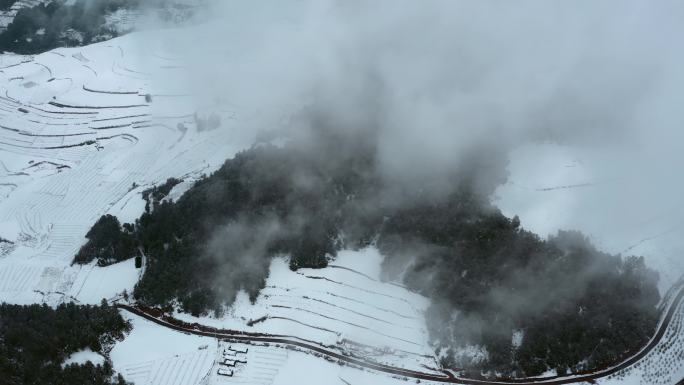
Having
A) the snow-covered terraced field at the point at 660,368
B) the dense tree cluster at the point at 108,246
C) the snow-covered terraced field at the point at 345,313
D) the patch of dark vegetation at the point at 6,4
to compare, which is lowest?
the snow-covered terraced field at the point at 660,368

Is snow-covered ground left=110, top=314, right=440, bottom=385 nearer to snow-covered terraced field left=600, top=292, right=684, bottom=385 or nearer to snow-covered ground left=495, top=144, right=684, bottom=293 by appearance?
snow-covered terraced field left=600, top=292, right=684, bottom=385

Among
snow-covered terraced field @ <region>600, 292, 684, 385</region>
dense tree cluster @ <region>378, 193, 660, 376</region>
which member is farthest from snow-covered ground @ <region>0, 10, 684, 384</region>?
dense tree cluster @ <region>378, 193, 660, 376</region>

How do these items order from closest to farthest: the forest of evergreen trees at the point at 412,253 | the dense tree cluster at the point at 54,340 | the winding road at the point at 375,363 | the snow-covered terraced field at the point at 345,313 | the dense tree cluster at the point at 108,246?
the winding road at the point at 375,363 < the dense tree cluster at the point at 54,340 < the forest of evergreen trees at the point at 412,253 < the snow-covered terraced field at the point at 345,313 < the dense tree cluster at the point at 108,246

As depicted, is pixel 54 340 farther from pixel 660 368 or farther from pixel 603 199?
pixel 603 199

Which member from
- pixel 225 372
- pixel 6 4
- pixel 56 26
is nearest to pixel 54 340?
pixel 225 372

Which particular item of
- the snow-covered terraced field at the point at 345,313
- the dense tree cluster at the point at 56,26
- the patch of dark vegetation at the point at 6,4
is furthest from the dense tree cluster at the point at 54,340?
the patch of dark vegetation at the point at 6,4

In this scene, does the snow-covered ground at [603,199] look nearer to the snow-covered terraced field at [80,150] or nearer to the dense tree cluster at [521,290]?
the dense tree cluster at [521,290]
